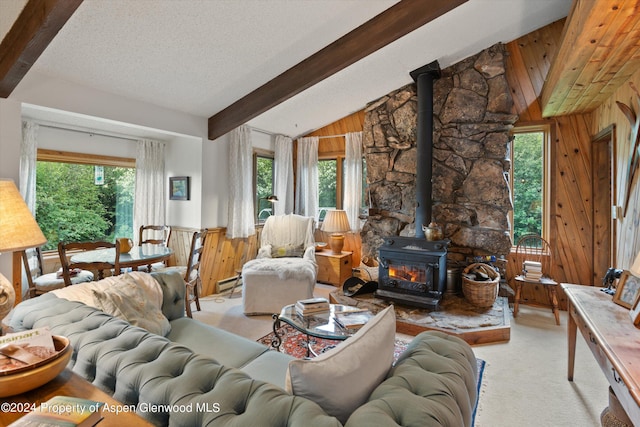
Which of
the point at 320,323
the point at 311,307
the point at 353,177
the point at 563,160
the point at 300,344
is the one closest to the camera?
the point at 320,323

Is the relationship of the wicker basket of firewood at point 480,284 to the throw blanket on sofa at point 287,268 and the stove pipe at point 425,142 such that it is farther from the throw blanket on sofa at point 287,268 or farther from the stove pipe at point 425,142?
the throw blanket on sofa at point 287,268

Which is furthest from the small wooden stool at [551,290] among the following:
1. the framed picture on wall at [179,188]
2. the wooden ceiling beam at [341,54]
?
the framed picture on wall at [179,188]

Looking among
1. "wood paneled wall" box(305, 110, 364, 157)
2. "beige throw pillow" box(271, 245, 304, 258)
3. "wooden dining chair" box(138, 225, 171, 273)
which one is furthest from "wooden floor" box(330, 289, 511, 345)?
"wood paneled wall" box(305, 110, 364, 157)

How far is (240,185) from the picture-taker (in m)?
4.40

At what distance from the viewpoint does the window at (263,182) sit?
5.02m

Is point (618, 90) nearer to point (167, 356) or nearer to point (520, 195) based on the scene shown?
point (520, 195)

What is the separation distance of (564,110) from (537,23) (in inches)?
41.4

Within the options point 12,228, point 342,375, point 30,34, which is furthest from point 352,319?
point 30,34

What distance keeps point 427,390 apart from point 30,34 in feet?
9.37

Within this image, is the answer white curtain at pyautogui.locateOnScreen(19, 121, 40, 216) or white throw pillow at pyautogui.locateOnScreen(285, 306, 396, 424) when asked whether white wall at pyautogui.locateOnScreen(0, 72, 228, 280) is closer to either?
white curtain at pyautogui.locateOnScreen(19, 121, 40, 216)

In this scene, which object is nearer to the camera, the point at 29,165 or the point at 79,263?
the point at 79,263

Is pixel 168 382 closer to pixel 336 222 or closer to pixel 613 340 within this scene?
pixel 613 340

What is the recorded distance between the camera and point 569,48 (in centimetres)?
223

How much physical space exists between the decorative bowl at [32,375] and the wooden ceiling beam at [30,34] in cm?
191
